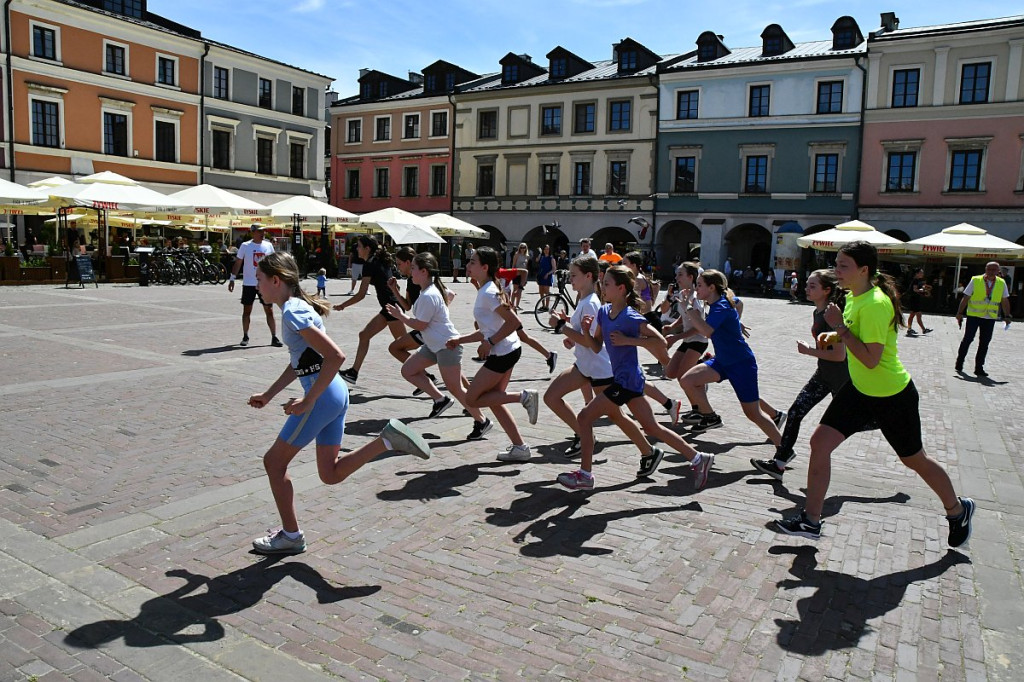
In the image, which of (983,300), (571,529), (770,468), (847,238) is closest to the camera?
(571,529)

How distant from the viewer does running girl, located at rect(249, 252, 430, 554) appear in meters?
4.05

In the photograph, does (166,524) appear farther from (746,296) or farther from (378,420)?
(746,296)

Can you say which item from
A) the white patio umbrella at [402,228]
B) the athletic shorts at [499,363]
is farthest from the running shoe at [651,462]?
the white patio umbrella at [402,228]

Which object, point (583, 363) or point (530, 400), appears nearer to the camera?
point (583, 363)

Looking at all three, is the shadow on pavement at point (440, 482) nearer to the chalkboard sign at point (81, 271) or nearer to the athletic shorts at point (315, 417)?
the athletic shorts at point (315, 417)

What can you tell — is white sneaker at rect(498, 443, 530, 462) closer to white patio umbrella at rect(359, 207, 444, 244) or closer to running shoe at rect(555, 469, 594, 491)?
running shoe at rect(555, 469, 594, 491)

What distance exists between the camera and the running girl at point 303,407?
4051 millimetres

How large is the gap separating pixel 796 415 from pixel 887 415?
1705mm

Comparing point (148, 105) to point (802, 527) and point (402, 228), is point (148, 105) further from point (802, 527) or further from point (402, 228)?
point (802, 527)

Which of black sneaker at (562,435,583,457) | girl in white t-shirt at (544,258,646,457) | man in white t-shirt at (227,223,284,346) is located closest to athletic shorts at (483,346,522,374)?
girl in white t-shirt at (544,258,646,457)

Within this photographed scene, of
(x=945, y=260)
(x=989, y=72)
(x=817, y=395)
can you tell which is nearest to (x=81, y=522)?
(x=817, y=395)

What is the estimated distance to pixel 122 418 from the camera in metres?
7.22

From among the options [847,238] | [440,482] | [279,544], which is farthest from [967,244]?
[279,544]

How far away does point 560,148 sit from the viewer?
43875mm
